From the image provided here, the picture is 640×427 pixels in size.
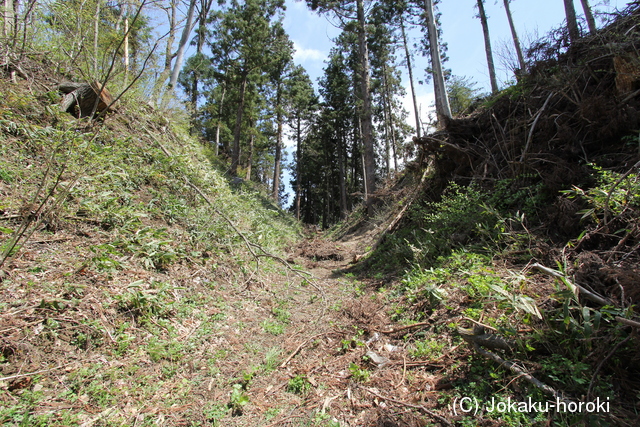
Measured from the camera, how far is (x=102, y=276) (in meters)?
3.01

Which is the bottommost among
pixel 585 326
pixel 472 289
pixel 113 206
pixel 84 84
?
pixel 585 326

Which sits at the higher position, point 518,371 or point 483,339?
point 483,339

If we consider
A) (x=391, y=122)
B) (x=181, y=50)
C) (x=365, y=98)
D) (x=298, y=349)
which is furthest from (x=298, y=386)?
(x=391, y=122)

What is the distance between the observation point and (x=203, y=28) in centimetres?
1338

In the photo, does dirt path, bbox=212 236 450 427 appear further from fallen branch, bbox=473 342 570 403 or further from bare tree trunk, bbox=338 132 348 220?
bare tree trunk, bbox=338 132 348 220

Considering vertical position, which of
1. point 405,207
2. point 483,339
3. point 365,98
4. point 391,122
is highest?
point 391,122

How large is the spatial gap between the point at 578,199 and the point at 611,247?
3.32ft

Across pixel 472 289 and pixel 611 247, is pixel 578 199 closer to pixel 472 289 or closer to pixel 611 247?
pixel 611 247

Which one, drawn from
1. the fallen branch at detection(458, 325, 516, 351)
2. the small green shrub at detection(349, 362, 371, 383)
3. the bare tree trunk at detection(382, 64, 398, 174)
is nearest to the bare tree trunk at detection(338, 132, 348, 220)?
the bare tree trunk at detection(382, 64, 398, 174)

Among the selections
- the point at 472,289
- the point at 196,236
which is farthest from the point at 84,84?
the point at 472,289

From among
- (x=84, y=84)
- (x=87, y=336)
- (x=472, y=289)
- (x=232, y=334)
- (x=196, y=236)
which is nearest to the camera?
(x=87, y=336)

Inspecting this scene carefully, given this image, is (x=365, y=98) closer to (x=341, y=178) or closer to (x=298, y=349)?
(x=298, y=349)

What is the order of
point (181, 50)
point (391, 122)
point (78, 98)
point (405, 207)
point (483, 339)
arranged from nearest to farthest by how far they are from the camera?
1. point (483, 339)
2. point (78, 98)
3. point (405, 207)
4. point (181, 50)
5. point (391, 122)

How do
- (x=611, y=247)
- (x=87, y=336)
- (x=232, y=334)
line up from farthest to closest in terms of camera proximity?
(x=232, y=334) < (x=611, y=247) < (x=87, y=336)
